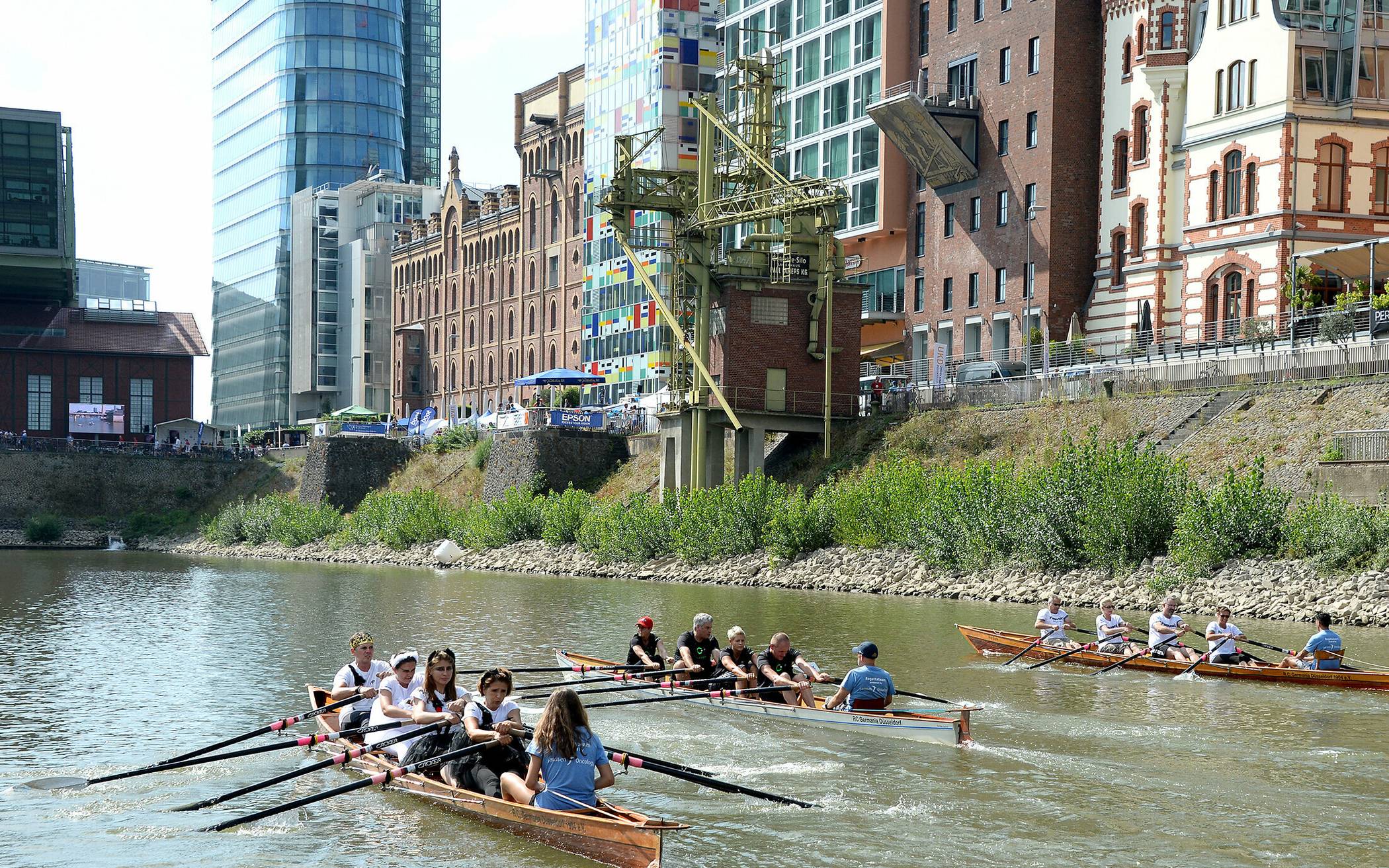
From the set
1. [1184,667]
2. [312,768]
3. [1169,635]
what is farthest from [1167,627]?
[312,768]

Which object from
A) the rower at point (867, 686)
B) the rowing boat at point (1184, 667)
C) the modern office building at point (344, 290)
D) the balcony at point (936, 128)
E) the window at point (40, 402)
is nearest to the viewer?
the rower at point (867, 686)

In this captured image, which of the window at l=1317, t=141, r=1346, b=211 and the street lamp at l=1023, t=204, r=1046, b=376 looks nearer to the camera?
the window at l=1317, t=141, r=1346, b=211

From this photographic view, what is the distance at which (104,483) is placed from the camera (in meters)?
101

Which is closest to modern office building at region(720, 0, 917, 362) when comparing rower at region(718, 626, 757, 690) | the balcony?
the balcony

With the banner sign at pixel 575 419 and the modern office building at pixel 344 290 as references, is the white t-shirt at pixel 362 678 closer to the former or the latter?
the banner sign at pixel 575 419

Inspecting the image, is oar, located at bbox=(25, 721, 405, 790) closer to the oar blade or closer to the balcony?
the oar blade

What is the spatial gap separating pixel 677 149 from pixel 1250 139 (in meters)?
39.9

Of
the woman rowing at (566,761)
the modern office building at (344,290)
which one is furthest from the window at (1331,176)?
the modern office building at (344,290)

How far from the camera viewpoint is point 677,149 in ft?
299

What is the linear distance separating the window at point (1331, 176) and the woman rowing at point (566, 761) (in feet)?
160

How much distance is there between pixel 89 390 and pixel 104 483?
755 inches

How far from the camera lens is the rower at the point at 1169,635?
30.4 meters

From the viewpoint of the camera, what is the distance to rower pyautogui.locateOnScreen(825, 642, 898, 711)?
23141 mm

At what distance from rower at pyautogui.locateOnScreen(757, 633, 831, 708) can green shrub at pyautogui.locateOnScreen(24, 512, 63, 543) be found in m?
80.4
